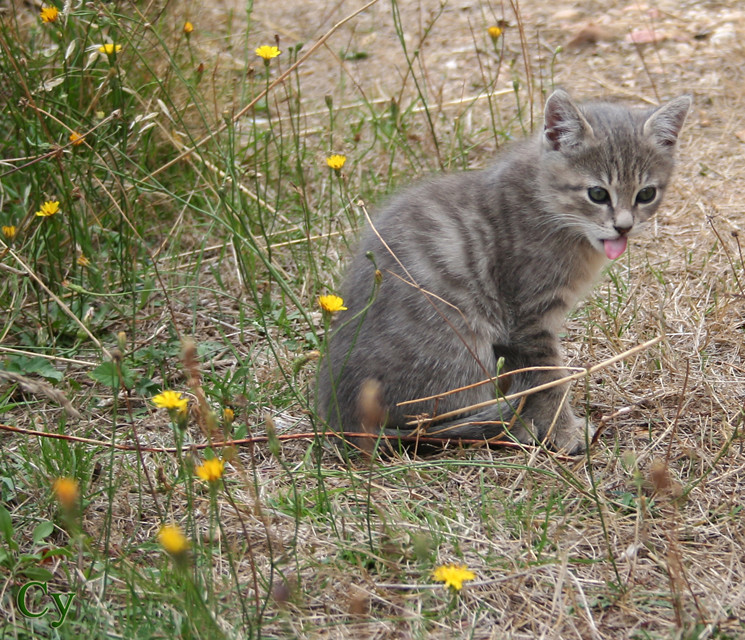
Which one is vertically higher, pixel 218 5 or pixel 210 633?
pixel 218 5

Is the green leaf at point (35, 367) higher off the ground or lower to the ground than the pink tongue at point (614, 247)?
lower

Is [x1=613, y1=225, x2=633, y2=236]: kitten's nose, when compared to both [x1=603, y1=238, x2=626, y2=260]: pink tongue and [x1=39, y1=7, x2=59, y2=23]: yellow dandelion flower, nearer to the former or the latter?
[x1=603, y1=238, x2=626, y2=260]: pink tongue

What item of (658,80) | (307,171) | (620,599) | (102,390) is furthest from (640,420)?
(658,80)

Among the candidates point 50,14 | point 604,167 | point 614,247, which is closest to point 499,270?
point 614,247

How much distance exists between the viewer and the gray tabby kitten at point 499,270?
9.18ft

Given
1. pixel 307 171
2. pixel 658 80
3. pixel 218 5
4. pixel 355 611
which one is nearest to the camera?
pixel 355 611

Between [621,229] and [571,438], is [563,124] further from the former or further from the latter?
[571,438]

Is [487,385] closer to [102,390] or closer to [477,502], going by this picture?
[477,502]

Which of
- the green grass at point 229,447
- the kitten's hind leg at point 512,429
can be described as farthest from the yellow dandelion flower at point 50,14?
the kitten's hind leg at point 512,429

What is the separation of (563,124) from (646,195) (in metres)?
0.40

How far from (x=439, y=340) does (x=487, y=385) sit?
10.3 inches

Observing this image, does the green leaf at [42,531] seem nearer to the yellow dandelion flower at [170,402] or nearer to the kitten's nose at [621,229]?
the yellow dandelion flower at [170,402]

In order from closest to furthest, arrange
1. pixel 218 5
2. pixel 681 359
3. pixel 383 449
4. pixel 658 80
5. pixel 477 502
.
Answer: pixel 477 502, pixel 383 449, pixel 681 359, pixel 658 80, pixel 218 5

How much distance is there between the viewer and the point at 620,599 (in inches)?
82.0
